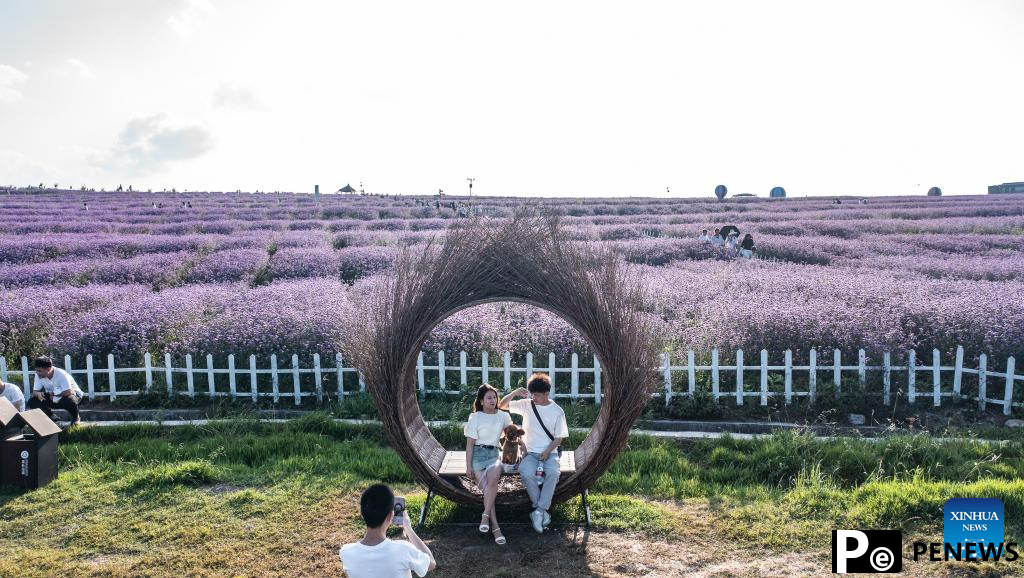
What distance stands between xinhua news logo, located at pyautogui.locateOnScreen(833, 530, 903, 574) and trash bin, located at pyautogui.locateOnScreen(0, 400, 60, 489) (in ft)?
22.1

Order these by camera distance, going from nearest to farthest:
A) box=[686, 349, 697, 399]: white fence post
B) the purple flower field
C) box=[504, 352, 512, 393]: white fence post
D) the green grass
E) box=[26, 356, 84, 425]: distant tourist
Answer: the green grass, box=[26, 356, 84, 425]: distant tourist, box=[686, 349, 697, 399]: white fence post, box=[504, 352, 512, 393]: white fence post, the purple flower field

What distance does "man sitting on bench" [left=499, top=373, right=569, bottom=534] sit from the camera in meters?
5.13

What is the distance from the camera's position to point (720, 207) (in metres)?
41.4

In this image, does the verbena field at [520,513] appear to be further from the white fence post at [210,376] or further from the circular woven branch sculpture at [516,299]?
the white fence post at [210,376]

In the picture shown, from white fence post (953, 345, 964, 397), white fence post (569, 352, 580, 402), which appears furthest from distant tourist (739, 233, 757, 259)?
white fence post (569, 352, 580, 402)

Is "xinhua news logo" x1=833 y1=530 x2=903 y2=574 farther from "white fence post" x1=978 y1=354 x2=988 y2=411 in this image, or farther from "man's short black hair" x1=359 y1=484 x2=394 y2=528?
"white fence post" x1=978 y1=354 x2=988 y2=411

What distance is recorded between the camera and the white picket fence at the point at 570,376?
816cm

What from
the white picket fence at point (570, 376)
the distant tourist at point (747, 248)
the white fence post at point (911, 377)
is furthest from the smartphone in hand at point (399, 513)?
the distant tourist at point (747, 248)

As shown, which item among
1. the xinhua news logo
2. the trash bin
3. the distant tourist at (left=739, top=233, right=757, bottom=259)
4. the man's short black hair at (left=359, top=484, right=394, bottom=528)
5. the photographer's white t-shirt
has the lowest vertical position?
the xinhua news logo

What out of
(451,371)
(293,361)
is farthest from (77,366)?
(451,371)

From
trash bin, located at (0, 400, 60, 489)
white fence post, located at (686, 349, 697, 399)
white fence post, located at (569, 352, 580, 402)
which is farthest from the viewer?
white fence post, located at (569, 352, 580, 402)

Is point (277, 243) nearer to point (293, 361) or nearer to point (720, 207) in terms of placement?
point (293, 361)

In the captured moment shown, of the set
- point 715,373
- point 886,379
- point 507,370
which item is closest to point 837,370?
point 886,379

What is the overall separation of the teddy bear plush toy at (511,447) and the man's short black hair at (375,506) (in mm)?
2059
